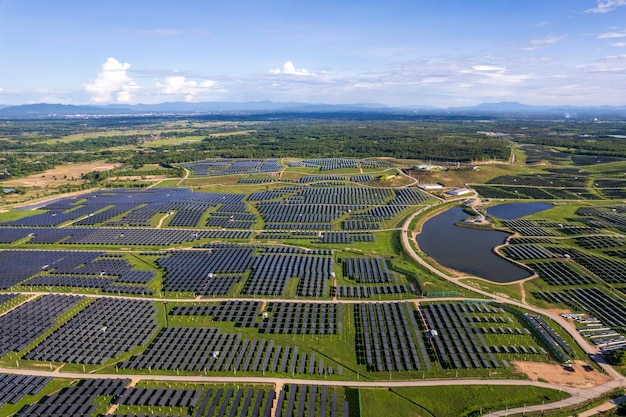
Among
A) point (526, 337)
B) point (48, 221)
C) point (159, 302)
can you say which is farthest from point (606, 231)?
point (48, 221)

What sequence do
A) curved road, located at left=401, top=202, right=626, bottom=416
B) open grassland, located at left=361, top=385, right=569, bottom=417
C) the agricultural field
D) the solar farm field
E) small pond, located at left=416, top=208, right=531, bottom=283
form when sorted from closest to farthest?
open grassland, located at left=361, top=385, right=569, bottom=417, curved road, located at left=401, top=202, right=626, bottom=416, the agricultural field, the solar farm field, small pond, located at left=416, top=208, right=531, bottom=283

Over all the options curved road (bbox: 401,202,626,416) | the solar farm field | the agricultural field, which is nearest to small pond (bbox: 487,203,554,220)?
the agricultural field

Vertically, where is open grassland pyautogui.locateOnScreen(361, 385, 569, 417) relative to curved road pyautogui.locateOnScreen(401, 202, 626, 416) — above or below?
below

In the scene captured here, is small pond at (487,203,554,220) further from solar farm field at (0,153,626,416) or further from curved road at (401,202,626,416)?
curved road at (401,202,626,416)

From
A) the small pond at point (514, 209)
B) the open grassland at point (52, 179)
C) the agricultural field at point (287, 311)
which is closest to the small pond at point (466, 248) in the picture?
the agricultural field at point (287, 311)

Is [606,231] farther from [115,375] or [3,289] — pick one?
[3,289]

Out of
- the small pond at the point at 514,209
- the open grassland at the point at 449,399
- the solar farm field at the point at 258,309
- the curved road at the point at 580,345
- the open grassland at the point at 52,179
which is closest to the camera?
the open grassland at the point at 449,399

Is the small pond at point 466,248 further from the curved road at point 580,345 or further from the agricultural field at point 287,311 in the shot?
the curved road at point 580,345

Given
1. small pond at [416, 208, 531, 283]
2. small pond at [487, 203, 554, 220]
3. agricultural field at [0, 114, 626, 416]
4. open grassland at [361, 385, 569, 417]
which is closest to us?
open grassland at [361, 385, 569, 417]
